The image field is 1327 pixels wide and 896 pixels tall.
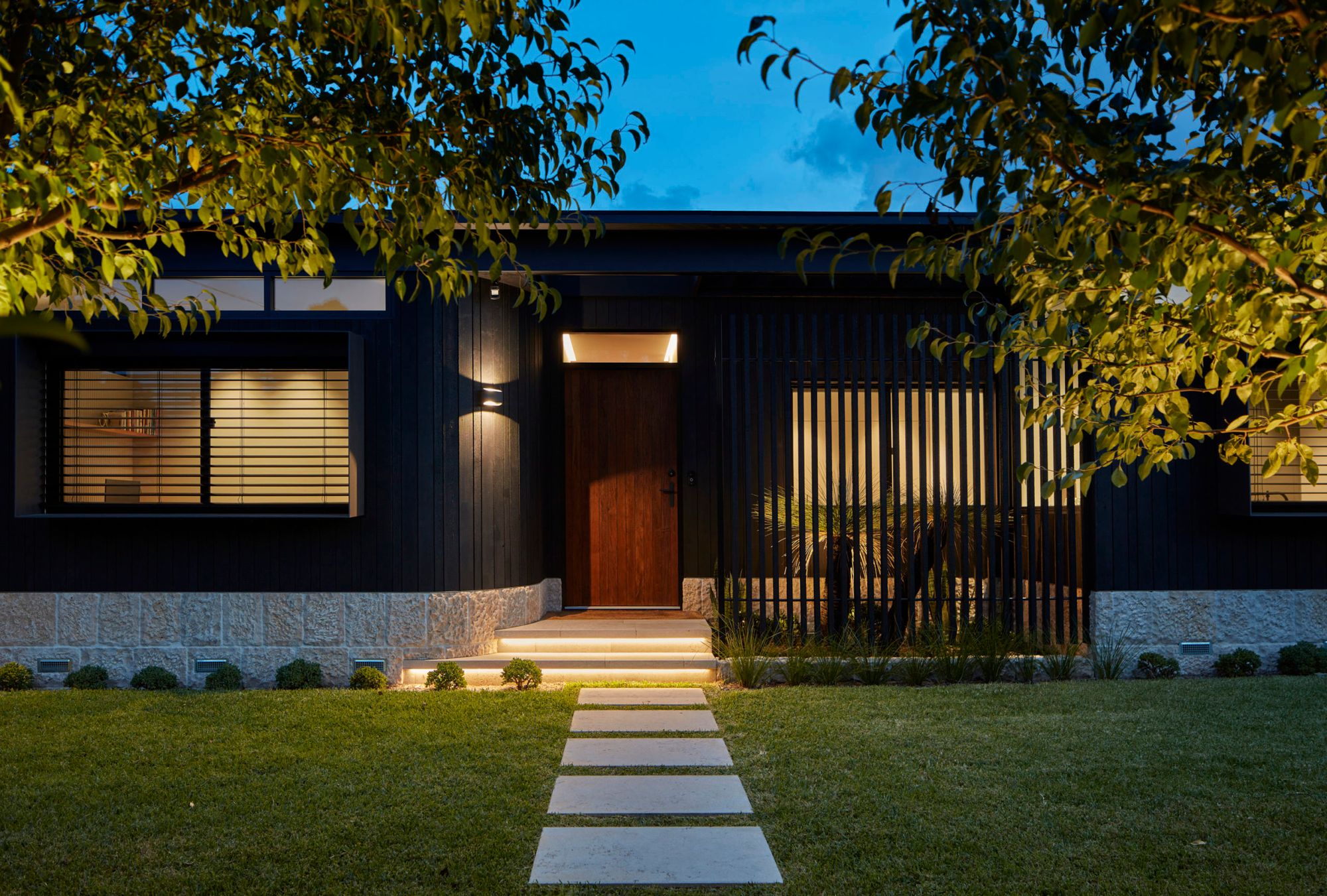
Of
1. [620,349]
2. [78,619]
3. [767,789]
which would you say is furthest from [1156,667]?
[78,619]

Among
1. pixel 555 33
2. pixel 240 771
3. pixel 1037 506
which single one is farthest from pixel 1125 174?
pixel 1037 506

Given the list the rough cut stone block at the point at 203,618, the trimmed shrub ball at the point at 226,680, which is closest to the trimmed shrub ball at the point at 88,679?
the rough cut stone block at the point at 203,618

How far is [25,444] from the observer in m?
5.80

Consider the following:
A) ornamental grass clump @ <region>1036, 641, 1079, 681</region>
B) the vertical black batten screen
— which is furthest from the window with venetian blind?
ornamental grass clump @ <region>1036, 641, 1079, 681</region>

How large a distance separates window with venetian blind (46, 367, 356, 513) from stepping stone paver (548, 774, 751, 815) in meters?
3.13

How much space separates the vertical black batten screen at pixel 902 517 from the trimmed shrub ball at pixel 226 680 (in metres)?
3.28

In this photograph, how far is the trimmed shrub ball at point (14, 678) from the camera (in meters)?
5.75

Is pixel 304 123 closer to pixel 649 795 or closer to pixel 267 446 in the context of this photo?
pixel 649 795

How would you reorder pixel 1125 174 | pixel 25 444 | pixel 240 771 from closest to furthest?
1. pixel 1125 174
2. pixel 240 771
3. pixel 25 444

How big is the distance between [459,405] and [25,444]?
9.26ft

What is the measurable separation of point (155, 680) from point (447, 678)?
1941mm

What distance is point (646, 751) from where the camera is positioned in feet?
13.8

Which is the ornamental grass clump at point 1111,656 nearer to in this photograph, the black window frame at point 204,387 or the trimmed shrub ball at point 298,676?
the black window frame at point 204,387

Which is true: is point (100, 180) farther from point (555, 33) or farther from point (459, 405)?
point (459, 405)
